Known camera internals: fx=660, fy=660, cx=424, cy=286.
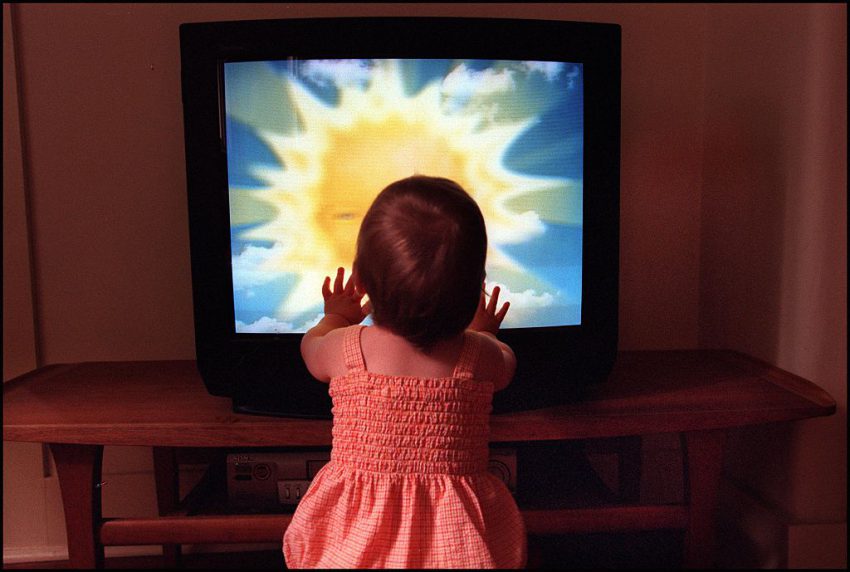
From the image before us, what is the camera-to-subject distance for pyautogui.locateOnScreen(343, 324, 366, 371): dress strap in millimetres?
943

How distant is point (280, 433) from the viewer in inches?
42.8

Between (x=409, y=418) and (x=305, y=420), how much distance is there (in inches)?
10.0

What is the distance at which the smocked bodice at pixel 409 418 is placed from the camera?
3.05ft

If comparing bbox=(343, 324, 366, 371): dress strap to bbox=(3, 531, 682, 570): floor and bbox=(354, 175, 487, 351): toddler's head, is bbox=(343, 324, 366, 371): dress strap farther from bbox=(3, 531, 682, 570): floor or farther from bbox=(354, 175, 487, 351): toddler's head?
bbox=(3, 531, 682, 570): floor

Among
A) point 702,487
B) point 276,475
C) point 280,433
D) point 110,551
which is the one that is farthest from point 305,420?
point 110,551

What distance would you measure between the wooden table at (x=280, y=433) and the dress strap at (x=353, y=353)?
197 mm

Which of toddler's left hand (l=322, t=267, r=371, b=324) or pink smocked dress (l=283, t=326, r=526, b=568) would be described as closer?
pink smocked dress (l=283, t=326, r=526, b=568)

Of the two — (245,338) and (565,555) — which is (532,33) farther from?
(565,555)

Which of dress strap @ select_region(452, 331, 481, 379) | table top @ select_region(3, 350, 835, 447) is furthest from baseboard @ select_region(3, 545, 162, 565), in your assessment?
dress strap @ select_region(452, 331, 481, 379)

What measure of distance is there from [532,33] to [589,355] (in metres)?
0.60

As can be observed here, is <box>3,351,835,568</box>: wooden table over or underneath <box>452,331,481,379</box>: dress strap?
underneath

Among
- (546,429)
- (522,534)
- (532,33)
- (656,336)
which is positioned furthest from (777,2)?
(522,534)

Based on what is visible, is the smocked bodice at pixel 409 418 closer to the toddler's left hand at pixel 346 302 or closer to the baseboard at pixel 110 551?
the toddler's left hand at pixel 346 302

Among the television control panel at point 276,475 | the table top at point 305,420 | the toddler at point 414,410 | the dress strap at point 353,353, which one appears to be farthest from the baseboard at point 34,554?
the dress strap at point 353,353
